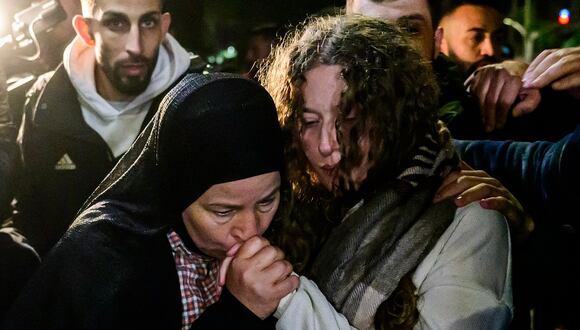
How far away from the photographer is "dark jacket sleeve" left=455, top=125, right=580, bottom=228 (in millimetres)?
2229

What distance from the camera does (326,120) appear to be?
2275mm

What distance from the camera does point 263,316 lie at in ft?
6.73

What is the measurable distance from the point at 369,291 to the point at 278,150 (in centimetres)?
58

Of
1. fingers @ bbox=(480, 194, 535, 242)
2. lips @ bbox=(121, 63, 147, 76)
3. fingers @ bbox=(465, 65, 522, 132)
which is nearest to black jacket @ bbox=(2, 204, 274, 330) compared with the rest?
fingers @ bbox=(480, 194, 535, 242)

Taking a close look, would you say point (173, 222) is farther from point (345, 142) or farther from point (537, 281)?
point (537, 281)

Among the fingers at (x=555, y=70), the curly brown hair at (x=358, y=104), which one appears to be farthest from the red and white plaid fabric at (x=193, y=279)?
the fingers at (x=555, y=70)

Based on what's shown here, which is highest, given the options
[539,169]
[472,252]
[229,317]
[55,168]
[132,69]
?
[132,69]

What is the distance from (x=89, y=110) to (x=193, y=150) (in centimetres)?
181

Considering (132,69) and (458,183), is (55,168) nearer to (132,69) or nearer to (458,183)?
(132,69)

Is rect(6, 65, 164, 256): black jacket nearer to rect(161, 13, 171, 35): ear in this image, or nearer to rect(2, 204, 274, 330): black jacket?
rect(161, 13, 171, 35): ear

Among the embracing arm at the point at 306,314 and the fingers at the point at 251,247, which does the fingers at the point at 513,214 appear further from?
the fingers at the point at 251,247

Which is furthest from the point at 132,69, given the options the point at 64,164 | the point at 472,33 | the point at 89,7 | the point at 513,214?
the point at 472,33

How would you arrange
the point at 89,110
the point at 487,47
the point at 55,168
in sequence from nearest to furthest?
the point at 55,168, the point at 89,110, the point at 487,47

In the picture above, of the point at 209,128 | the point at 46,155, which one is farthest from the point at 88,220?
the point at 46,155
